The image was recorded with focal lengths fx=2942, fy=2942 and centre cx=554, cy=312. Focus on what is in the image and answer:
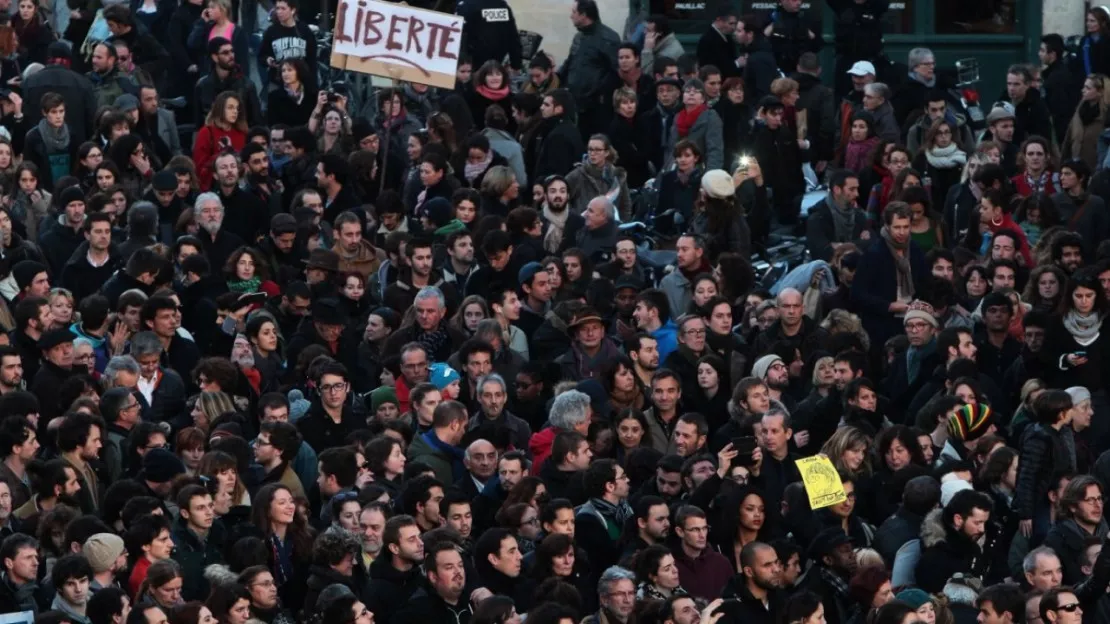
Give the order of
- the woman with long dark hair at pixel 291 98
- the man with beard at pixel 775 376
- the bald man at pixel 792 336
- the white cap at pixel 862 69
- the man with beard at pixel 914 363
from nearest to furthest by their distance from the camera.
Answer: the man with beard at pixel 775 376
the man with beard at pixel 914 363
the bald man at pixel 792 336
the woman with long dark hair at pixel 291 98
the white cap at pixel 862 69

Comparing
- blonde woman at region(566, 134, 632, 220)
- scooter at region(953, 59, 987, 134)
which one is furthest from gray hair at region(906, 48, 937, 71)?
blonde woman at region(566, 134, 632, 220)

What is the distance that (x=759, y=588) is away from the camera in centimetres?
1614

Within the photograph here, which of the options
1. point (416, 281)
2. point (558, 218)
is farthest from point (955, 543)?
point (558, 218)

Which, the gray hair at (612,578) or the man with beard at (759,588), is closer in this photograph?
the gray hair at (612,578)

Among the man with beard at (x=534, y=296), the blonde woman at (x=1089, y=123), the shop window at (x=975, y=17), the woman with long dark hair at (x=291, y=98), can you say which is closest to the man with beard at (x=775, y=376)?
the man with beard at (x=534, y=296)

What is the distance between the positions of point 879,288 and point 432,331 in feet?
10.7

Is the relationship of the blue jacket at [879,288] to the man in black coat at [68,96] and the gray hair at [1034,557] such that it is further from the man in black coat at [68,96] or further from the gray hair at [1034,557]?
the man in black coat at [68,96]

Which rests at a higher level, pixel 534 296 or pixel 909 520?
pixel 534 296

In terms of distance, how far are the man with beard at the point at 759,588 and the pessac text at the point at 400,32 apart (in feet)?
26.8

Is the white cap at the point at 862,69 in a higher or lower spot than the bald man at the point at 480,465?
higher

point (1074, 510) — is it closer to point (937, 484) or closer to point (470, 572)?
point (937, 484)

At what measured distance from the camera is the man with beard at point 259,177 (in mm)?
22828

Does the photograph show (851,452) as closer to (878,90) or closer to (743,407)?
(743,407)

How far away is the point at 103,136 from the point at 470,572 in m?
8.75
